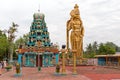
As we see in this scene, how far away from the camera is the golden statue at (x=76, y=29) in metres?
46.6

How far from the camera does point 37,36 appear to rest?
4547 cm

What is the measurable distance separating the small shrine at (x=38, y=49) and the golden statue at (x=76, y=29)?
4505 mm

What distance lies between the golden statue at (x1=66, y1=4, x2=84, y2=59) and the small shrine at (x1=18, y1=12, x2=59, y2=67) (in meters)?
4.50

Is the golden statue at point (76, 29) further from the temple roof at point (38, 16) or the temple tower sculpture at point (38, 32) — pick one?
the temple roof at point (38, 16)

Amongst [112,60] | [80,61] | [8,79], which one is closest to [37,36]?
[80,61]

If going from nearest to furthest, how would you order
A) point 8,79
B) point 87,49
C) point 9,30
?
1. point 8,79
2. point 9,30
3. point 87,49

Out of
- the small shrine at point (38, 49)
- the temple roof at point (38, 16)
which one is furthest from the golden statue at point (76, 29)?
the temple roof at point (38, 16)

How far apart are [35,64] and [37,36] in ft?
16.6

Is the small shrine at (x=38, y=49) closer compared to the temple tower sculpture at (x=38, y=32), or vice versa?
the small shrine at (x=38, y=49)

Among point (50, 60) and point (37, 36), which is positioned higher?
point (37, 36)

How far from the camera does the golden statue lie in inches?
1836

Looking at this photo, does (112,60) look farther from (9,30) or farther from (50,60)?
(9,30)

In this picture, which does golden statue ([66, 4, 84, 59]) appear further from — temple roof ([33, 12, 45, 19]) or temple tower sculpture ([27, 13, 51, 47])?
temple roof ([33, 12, 45, 19])

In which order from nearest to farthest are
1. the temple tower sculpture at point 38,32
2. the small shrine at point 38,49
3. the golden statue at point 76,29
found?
the small shrine at point 38,49, the temple tower sculpture at point 38,32, the golden statue at point 76,29
